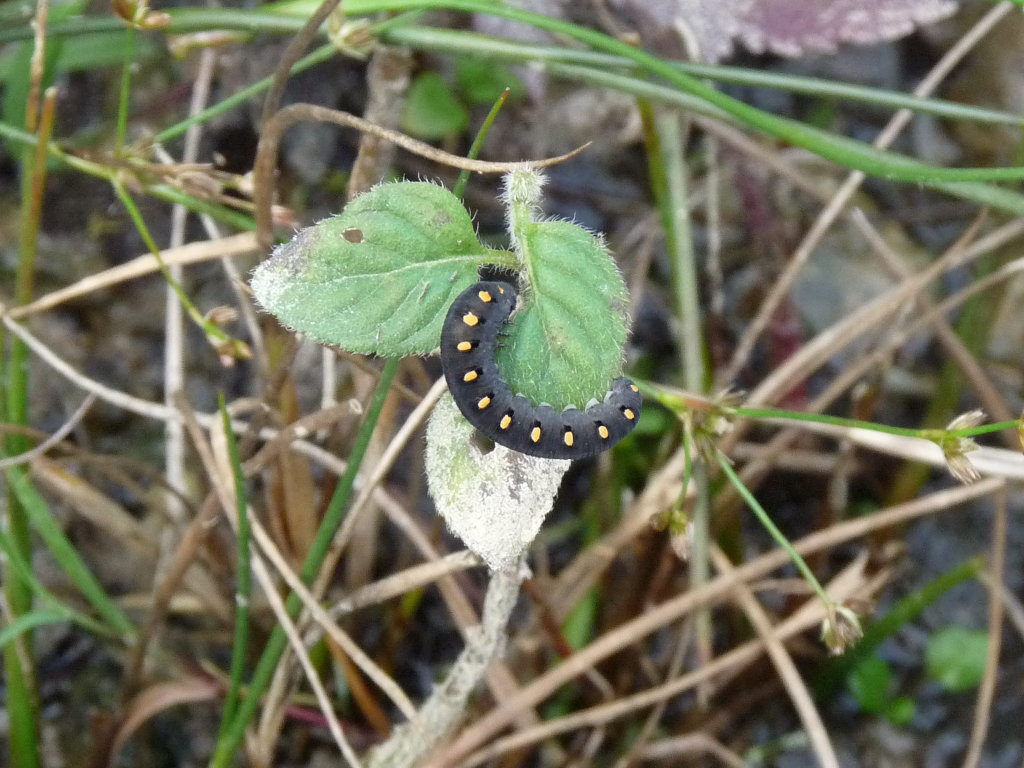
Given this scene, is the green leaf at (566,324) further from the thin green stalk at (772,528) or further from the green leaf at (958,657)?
the green leaf at (958,657)

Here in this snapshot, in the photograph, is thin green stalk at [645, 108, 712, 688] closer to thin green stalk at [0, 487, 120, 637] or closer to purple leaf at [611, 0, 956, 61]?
purple leaf at [611, 0, 956, 61]

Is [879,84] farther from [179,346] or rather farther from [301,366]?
[179,346]

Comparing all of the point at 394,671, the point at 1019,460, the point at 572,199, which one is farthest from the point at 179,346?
the point at 1019,460

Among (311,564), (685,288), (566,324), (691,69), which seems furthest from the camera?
(685,288)

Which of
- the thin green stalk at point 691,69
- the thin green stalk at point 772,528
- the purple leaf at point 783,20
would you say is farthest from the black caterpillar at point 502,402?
the purple leaf at point 783,20

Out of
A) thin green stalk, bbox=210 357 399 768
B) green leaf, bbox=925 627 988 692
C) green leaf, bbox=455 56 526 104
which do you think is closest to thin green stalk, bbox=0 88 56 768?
thin green stalk, bbox=210 357 399 768

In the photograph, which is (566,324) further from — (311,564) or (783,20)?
(783,20)

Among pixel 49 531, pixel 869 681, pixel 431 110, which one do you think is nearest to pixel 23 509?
pixel 49 531
